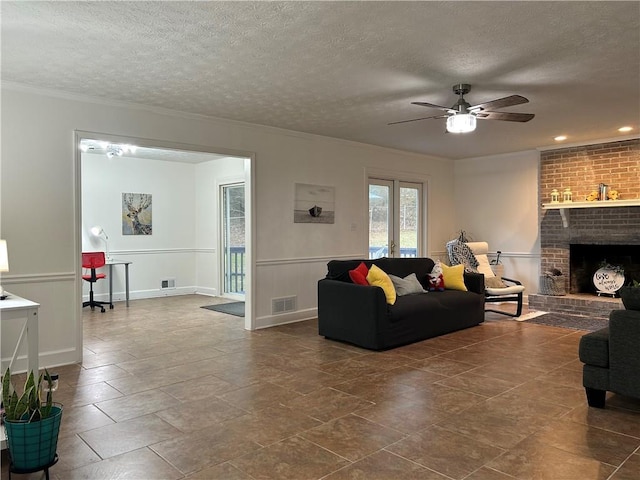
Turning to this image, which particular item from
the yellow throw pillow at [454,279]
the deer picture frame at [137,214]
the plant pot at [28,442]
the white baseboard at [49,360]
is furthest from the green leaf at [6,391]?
the deer picture frame at [137,214]

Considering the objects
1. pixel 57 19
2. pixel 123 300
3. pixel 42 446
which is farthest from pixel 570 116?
pixel 123 300

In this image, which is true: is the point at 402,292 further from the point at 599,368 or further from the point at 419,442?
the point at 419,442

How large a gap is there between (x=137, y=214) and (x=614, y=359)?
7.47 meters

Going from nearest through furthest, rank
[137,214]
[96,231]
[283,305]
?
[283,305] → [96,231] → [137,214]

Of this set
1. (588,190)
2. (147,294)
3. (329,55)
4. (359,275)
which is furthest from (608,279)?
(147,294)

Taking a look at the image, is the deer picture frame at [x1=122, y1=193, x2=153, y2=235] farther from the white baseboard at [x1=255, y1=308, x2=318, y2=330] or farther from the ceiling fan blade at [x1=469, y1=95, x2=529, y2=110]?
the ceiling fan blade at [x1=469, y1=95, x2=529, y2=110]

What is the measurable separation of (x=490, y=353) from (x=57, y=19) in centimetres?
440

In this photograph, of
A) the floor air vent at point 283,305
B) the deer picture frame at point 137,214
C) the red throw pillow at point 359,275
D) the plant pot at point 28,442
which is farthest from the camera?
the deer picture frame at point 137,214

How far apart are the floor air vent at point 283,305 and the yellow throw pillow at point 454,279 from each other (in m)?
1.96

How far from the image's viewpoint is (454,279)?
5910 millimetres

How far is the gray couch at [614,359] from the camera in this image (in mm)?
2975

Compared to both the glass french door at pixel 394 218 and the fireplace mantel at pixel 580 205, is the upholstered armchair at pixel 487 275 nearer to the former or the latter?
the glass french door at pixel 394 218

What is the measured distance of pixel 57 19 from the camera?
2807mm

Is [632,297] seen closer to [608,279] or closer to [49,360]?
[608,279]
